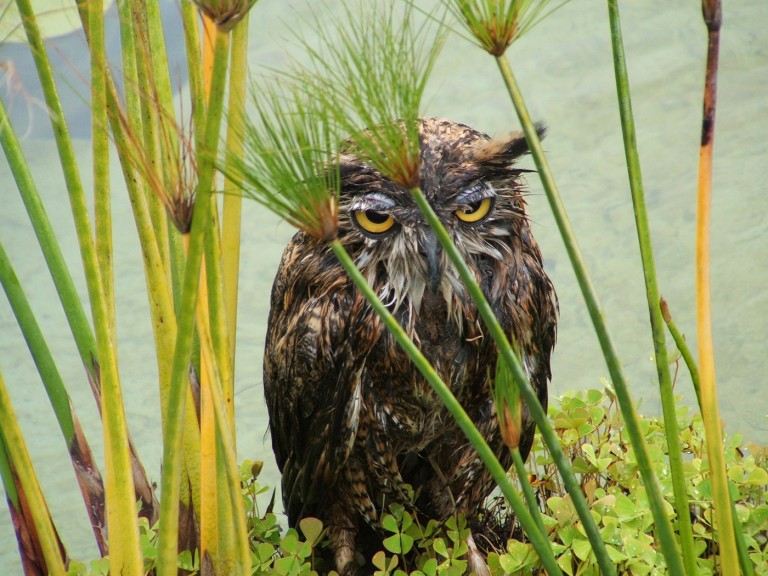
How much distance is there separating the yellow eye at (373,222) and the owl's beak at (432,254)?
0.18 feet

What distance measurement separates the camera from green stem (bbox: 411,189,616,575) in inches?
32.8

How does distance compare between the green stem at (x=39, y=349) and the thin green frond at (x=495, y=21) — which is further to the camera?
the green stem at (x=39, y=349)

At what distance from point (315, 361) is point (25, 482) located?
1.60 ft

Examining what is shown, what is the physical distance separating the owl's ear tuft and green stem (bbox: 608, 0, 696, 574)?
1.67 ft

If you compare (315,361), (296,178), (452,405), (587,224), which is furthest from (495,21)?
(587,224)

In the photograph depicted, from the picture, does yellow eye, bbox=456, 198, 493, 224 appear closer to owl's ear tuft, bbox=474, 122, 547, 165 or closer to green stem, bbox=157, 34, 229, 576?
owl's ear tuft, bbox=474, 122, 547, 165

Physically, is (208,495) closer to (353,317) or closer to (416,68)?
(353,317)

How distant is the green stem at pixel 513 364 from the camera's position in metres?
0.83

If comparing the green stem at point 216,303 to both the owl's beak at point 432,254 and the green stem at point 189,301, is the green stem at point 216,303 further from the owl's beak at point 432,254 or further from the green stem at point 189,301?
the owl's beak at point 432,254

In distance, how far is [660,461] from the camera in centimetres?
174

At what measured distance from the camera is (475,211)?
4.85 ft

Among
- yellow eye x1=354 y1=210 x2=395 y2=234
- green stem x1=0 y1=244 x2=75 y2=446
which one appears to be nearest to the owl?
yellow eye x1=354 y1=210 x2=395 y2=234

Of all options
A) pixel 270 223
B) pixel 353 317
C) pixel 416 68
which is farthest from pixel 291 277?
pixel 270 223

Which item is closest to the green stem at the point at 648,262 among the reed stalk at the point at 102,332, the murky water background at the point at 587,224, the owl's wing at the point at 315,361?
the reed stalk at the point at 102,332
